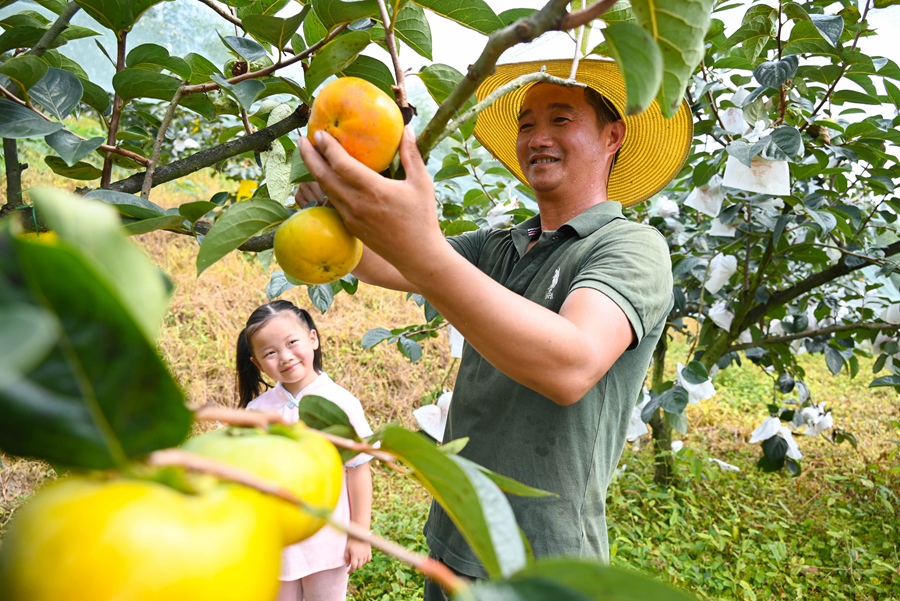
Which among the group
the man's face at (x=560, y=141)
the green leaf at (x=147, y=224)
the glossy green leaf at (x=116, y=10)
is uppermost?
the man's face at (x=560, y=141)

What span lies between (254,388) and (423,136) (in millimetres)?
1877

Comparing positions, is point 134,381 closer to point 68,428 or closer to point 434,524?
point 68,428

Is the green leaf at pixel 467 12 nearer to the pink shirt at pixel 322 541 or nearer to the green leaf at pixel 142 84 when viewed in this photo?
the green leaf at pixel 142 84

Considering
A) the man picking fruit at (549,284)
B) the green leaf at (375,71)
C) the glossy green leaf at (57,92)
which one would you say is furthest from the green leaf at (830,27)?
the glossy green leaf at (57,92)

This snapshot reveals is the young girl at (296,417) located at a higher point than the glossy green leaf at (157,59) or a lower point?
lower

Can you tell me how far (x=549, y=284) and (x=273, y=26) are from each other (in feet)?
2.02

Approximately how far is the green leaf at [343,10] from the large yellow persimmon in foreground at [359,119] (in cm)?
14

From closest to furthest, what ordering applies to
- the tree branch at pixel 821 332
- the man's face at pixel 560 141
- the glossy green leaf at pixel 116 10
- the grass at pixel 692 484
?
the glossy green leaf at pixel 116 10
the man's face at pixel 560 141
the tree branch at pixel 821 332
the grass at pixel 692 484

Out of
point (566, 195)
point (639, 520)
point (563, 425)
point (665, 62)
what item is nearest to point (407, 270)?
point (665, 62)

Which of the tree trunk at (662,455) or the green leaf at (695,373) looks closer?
the green leaf at (695,373)

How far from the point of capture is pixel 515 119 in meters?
1.61

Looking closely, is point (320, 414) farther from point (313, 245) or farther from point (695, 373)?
point (695, 373)

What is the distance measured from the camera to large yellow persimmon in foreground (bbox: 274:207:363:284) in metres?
0.54

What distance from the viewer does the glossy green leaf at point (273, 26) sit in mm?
711
